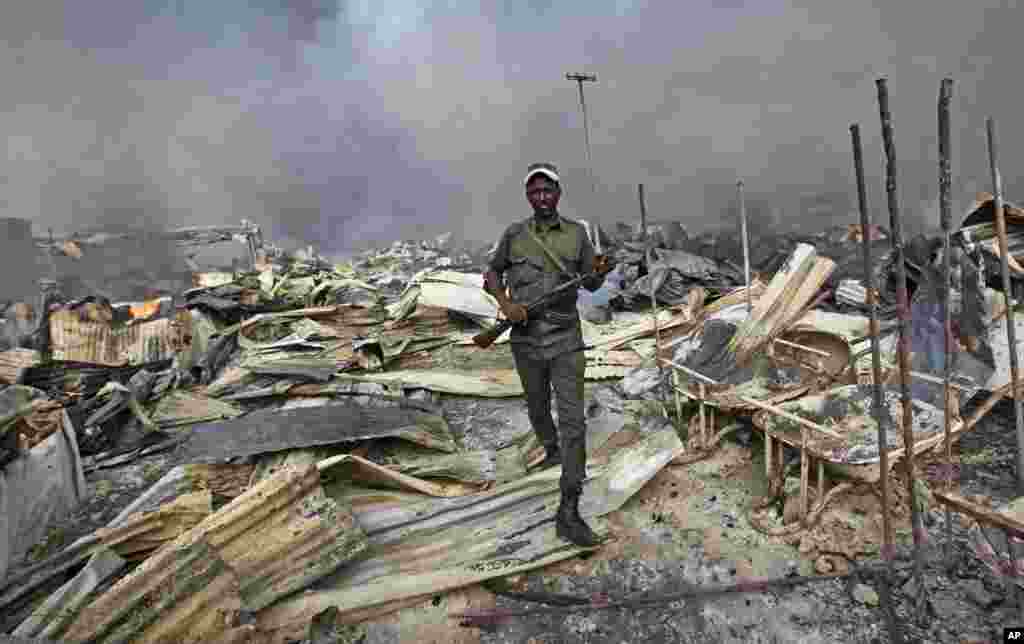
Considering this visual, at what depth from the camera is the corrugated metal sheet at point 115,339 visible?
8469 millimetres

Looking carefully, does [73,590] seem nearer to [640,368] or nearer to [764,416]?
[764,416]

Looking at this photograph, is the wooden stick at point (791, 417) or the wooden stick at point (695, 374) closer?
the wooden stick at point (791, 417)

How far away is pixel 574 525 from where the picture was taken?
339 centimetres

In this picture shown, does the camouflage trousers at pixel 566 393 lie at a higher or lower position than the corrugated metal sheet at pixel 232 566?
higher

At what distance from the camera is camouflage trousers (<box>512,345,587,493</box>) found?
11.0 ft

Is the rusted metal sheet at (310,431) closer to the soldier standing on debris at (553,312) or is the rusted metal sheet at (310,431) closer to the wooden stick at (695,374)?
the soldier standing on debris at (553,312)

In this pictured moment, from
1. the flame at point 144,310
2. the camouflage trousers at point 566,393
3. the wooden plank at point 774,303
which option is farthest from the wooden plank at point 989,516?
the flame at point 144,310

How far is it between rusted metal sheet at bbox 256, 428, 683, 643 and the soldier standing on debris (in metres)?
0.28

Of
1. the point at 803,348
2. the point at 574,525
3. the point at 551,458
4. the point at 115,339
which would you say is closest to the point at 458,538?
the point at 574,525

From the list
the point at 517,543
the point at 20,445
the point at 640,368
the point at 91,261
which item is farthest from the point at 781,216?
the point at 91,261

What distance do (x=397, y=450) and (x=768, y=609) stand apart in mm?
3366

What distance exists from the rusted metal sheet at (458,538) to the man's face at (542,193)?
2.21 metres

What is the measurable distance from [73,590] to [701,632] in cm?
368

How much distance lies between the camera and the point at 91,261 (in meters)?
28.4
